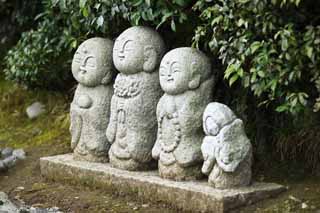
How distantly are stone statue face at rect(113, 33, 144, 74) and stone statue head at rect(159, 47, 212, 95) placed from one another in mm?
336

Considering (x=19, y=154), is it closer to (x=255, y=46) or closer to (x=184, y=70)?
(x=184, y=70)

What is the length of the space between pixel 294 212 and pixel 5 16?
5574 millimetres

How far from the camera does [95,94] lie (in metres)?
6.93

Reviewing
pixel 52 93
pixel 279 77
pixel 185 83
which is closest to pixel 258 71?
pixel 279 77

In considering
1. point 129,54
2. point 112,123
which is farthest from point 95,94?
Result: point 129,54

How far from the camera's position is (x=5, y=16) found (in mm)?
9953

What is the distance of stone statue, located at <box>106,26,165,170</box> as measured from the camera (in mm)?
6422

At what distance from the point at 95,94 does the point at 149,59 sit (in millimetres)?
745

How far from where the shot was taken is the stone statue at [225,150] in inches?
225

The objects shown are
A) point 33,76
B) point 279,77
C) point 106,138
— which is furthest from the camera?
point 33,76

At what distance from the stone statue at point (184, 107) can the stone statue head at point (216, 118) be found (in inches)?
8.7

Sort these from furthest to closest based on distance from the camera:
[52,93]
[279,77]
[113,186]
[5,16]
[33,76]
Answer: [5,16], [52,93], [33,76], [113,186], [279,77]

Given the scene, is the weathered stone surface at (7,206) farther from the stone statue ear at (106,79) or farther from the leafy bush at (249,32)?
the leafy bush at (249,32)

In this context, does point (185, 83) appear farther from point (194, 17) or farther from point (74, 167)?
point (74, 167)
